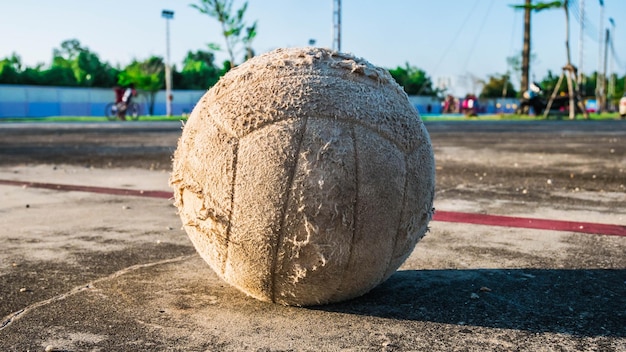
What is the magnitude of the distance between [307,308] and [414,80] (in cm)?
9252

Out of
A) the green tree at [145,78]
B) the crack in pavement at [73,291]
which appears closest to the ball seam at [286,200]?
the crack in pavement at [73,291]

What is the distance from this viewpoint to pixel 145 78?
70375mm

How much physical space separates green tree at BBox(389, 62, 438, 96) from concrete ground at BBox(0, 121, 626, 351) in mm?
83062

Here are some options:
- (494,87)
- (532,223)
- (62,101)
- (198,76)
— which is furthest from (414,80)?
(532,223)

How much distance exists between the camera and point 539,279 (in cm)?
465

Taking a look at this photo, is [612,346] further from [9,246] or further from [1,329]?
[9,246]

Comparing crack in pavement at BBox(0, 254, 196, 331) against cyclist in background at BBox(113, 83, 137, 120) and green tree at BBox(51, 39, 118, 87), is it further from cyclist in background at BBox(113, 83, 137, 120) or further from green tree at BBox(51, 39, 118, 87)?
green tree at BBox(51, 39, 118, 87)

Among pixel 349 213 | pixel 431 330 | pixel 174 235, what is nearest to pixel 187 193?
pixel 349 213

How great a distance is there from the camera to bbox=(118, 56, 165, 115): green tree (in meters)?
70.4

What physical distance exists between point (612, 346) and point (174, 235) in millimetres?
3895

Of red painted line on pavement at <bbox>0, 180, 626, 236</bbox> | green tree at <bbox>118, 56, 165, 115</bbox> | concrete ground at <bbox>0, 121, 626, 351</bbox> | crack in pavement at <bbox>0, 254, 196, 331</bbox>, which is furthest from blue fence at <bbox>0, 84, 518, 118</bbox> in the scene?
crack in pavement at <bbox>0, 254, 196, 331</bbox>

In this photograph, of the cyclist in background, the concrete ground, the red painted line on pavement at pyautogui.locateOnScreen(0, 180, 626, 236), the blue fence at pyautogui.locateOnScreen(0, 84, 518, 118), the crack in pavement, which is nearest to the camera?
the concrete ground

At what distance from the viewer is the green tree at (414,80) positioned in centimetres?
9050

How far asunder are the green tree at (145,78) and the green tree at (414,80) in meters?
30.1
